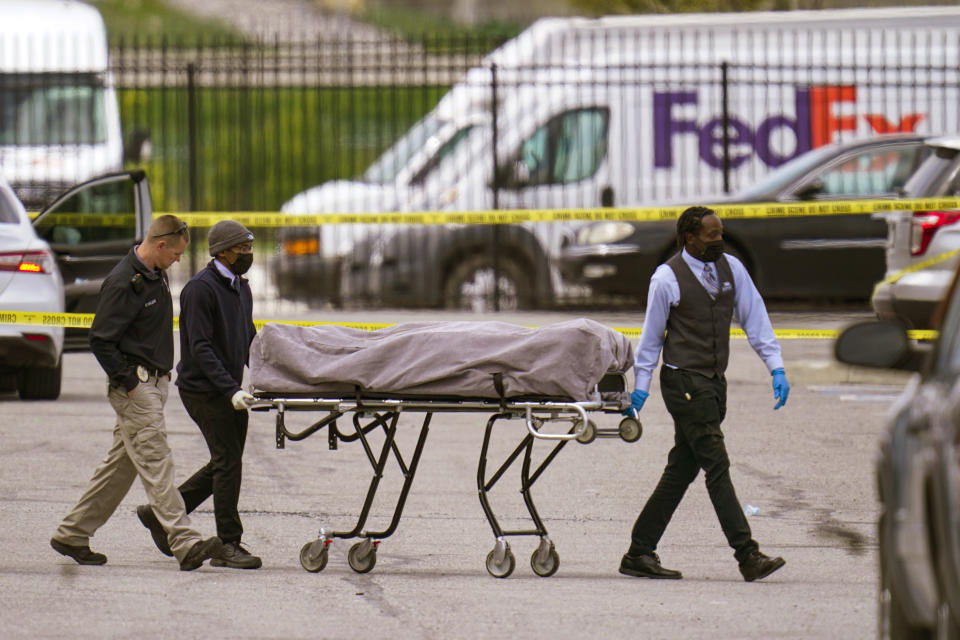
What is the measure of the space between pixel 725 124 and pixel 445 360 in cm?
1098

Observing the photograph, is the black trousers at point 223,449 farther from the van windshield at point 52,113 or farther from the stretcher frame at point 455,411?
the van windshield at point 52,113

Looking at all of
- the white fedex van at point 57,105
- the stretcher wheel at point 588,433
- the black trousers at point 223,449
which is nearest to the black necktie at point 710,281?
the stretcher wheel at point 588,433

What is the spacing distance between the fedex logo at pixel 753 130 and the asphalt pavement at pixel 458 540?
5.48 m

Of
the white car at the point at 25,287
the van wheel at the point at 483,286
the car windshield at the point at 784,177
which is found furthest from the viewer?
the van wheel at the point at 483,286

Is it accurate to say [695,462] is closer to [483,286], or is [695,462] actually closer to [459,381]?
[459,381]

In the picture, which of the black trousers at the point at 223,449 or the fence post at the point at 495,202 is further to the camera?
the fence post at the point at 495,202

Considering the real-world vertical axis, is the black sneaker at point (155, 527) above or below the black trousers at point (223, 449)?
below

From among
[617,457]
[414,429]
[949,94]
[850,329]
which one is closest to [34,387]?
[414,429]

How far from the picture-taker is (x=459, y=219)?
1436 centimetres

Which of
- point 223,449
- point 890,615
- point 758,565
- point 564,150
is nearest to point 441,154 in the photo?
point 564,150

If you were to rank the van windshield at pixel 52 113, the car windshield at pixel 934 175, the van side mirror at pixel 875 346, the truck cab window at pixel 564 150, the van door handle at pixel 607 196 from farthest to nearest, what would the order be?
the van windshield at pixel 52 113
the truck cab window at pixel 564 150
the van door handle at pixel 607 196
the car windshield at pixel 934 175
the van side mirror at pixel 875 346

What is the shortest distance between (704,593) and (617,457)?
3494 mm

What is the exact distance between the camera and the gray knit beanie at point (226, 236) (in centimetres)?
776

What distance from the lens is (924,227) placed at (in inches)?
492
